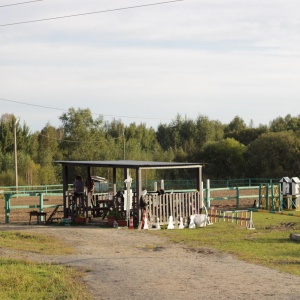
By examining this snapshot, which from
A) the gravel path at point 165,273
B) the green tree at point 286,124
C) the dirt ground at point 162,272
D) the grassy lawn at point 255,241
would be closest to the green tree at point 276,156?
the green tree at point 286,124

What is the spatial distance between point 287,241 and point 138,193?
637 centimetres

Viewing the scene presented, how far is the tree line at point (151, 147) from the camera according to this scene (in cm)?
6525

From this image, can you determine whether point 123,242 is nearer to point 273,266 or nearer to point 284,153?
point 273,266

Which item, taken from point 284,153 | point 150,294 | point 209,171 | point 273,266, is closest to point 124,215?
point 273,266

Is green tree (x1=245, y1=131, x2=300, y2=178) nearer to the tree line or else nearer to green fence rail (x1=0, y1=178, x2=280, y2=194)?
the tree line

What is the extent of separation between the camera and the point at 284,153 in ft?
215

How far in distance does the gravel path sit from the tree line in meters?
35.5

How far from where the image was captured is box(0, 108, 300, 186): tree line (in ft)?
214

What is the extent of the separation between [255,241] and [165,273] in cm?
652

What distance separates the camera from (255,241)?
2023 centimetres

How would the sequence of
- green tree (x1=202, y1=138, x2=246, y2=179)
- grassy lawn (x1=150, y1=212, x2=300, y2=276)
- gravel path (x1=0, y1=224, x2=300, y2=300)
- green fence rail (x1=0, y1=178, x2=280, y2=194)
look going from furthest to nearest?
green tree (x1=202, y1=138, x2=246, y2=179) < green fence rail (x1=0, y1=178, x2=280, y2=194) < grassy lawn (x1=150, y1=212, x2=300, y2=276) < gravel path (x1=0, y1=224, x2=300, y2=300)

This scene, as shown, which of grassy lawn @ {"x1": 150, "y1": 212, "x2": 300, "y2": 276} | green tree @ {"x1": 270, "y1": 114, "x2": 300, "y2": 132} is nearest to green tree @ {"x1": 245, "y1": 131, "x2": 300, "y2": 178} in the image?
green tree @ {"x1": 270, "y1": 114, "x2": 300, "y2": 132}

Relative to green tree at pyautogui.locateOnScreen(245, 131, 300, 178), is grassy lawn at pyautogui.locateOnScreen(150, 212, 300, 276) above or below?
below

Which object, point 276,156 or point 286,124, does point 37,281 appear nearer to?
point 276,156
